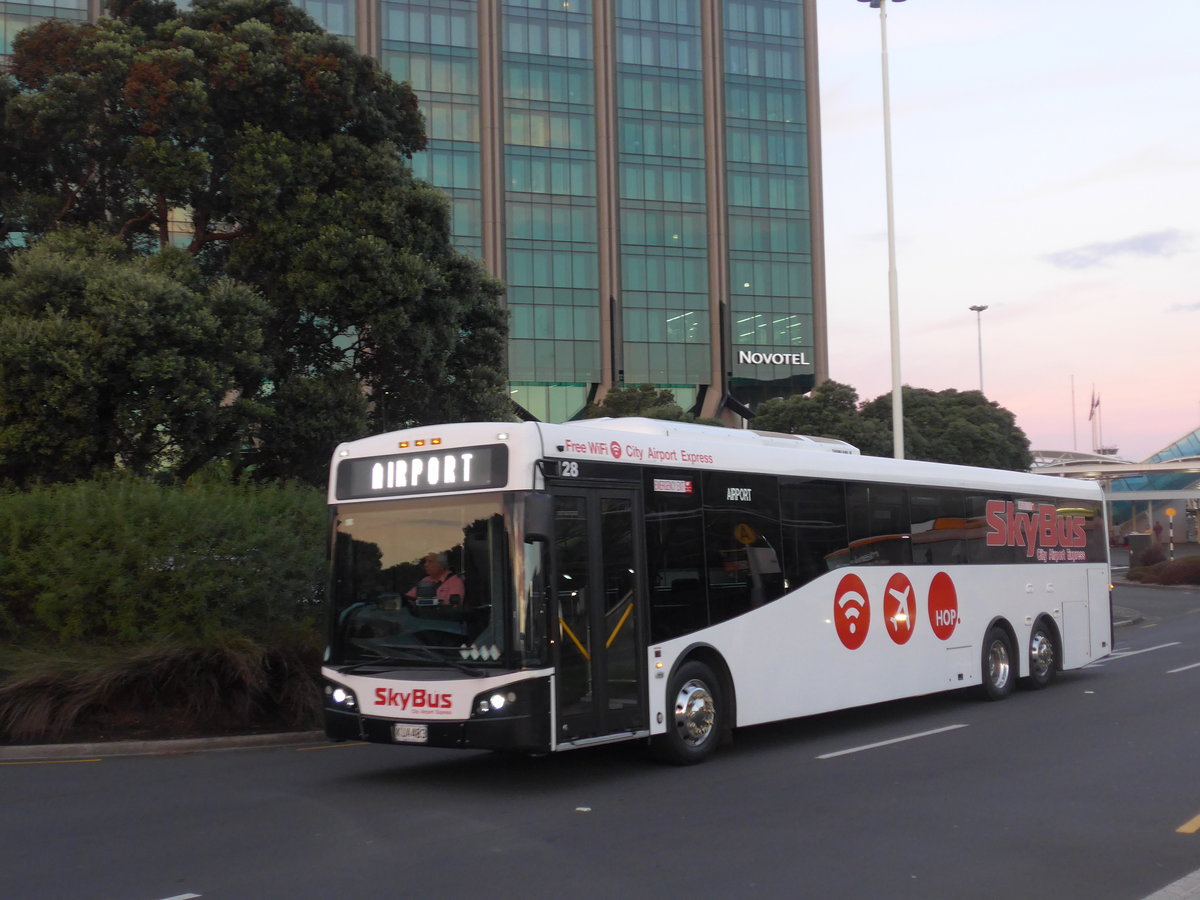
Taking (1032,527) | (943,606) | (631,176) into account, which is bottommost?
(943,606)

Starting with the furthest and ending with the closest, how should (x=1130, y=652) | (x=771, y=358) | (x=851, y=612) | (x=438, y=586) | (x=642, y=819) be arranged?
(x=771, y=358) → (x=1130, y=652) → (x=851, y=612) → (x=438, y=586) → (x=642, y=819)

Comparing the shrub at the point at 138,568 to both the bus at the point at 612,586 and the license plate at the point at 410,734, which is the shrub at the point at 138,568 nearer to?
the bus at the point at 612,586

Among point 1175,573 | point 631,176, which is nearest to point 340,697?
point 1175,573

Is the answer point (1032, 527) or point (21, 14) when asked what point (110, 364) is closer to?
point (1032, 527)

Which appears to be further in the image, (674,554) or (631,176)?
(631,176)

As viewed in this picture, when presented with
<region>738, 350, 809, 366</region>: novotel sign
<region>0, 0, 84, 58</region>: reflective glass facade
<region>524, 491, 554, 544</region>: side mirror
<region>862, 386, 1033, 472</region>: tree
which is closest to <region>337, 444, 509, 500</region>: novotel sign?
<region>524, 491, 554, 544</region>: side mirror

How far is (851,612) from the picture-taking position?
43.2 feet

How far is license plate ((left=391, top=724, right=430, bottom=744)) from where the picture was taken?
9.49m

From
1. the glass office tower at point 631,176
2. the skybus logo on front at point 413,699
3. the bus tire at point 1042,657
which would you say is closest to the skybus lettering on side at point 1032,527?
the bus tire at point 1042,657

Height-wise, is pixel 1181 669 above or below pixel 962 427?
below

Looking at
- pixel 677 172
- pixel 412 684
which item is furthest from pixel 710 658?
pixel 677 172

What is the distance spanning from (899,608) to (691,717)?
13.5ft

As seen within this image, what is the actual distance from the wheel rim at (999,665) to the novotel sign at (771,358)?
2050 inches

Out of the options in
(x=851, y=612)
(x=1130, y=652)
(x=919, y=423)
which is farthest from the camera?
(x=919, y=423)
